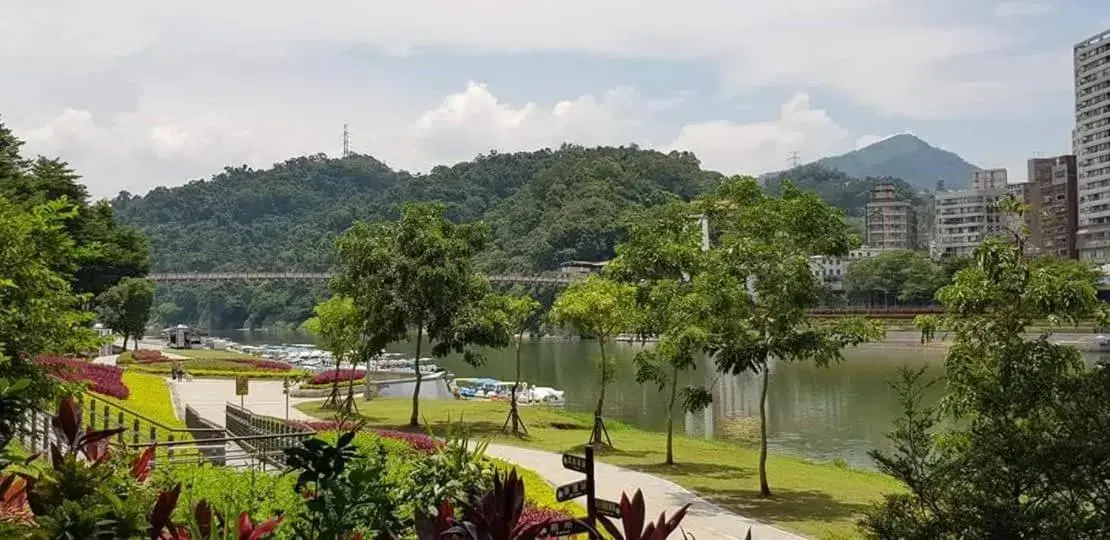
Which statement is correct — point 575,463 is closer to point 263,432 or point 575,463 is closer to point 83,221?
point 263,432

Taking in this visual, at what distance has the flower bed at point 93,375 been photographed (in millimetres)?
8250

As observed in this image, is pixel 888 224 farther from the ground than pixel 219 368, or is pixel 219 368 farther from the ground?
pixel 888 224

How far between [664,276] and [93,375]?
13395mm

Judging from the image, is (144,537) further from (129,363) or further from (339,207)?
(339,207)

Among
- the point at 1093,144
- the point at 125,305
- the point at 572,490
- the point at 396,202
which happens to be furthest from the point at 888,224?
the point at 572,490

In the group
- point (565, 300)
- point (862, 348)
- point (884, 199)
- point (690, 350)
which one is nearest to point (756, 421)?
point (565, 300)

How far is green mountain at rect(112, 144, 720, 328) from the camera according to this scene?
300 feet

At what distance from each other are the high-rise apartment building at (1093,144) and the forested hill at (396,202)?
3203cm

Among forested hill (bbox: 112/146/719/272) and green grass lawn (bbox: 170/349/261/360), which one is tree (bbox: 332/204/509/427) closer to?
green grass lawn (bbox: 170/349/261/360)

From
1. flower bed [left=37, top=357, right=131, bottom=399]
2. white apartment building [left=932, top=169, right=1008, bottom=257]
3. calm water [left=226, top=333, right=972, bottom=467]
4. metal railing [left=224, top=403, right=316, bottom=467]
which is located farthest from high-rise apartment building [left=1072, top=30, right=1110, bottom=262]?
metal railing [left=224, top=403, right=316, bottom=467]

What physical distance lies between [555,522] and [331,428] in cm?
1169

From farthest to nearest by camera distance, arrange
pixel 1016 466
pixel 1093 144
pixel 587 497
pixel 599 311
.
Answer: pixel 1093 144 → pixel 599 311 → pixel 1016 466 → pixel 587 497

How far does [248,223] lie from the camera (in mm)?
139000

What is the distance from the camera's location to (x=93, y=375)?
Result: 65.9 feet
